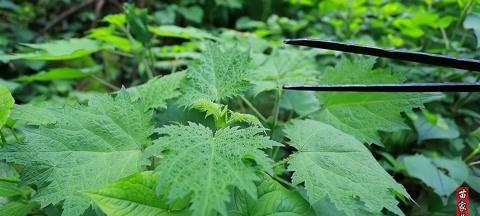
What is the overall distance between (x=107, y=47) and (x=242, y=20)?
114cm

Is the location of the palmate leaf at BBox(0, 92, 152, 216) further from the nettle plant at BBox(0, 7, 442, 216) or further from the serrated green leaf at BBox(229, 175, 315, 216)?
the serrated green leaf at BBox(229, 175, 315, 216)

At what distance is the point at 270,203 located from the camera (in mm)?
Result: 598

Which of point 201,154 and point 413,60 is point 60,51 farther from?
point 413,60

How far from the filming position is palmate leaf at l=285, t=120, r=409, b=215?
1.85 ft

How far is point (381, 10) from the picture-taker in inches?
66.0

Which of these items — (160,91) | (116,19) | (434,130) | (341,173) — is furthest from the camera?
(116,19)

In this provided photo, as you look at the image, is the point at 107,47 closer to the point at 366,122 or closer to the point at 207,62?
the point at 207,62

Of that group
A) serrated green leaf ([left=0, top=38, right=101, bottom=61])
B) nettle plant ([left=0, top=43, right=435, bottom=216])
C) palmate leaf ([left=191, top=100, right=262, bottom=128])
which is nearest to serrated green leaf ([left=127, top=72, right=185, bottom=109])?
nettle plant ([left=0, top=43, right=435, bottom=216])

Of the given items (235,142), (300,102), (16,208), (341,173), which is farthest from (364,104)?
(16,208)

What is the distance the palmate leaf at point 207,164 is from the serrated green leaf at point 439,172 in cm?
52

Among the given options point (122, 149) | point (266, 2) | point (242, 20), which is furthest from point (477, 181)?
point (266, 2)

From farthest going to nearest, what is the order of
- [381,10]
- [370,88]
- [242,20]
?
1. [242,20]
2. [381,10]
3. [370,88]

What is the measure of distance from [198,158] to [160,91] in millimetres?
349

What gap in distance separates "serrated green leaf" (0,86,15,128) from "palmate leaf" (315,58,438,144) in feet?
2.17
